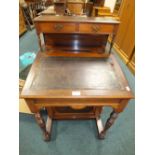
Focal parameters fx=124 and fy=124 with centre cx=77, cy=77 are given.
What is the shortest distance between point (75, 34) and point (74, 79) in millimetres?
474

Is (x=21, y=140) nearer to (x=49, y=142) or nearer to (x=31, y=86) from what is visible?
(x=49, y=142)

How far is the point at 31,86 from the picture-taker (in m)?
0.75

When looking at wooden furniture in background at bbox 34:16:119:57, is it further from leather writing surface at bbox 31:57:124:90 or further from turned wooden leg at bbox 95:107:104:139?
turned wooden leg at bbox 95:107:104:139

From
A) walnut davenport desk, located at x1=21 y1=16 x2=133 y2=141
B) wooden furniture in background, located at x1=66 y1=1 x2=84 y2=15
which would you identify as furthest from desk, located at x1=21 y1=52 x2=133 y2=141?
wooden furniture in background, located at x1=66 y1=1 x2=84 y2=15

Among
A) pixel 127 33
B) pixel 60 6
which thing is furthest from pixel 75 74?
pixel 127 33

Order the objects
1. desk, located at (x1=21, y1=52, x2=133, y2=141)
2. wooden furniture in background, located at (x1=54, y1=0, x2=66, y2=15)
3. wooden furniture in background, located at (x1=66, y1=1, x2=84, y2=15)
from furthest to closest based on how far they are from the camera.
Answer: wooden furniture in background, located at (x1=66, y1=1, x2=84, y2=15) < wooden furniture in background, located at (x1=54, y1=0, x2=66, y2=15) < desk, located at (x1=21, y1=52, x2=133, y2=141)

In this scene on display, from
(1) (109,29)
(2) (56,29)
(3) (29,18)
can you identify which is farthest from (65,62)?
(3) (29,18)

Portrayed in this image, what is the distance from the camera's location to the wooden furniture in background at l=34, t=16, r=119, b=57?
3.09ft

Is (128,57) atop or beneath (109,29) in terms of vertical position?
beneath

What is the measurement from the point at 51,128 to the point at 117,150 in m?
0.71

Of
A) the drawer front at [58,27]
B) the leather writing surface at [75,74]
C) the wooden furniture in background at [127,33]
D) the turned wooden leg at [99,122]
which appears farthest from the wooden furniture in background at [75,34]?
the wooden furniture in background at [127,33]

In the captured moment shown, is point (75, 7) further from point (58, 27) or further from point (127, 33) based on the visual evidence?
point (127, 33)

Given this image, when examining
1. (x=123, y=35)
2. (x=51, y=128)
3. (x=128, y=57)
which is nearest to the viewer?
(x=51, y=128)

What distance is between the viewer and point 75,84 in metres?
0.78
